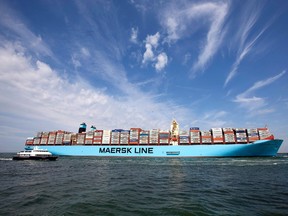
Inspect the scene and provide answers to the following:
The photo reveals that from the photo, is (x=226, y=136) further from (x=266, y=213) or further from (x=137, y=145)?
(x=266, y=213)

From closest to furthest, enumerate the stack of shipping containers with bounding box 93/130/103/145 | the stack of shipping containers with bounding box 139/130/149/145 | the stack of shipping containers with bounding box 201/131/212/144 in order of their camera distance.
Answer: the stack of shipping containers with bounding box 201/131/212/144, the stack of shipping containers with bounding box 139/130/149/145, the stack of shipping containers with bounding box 93/130/103/145

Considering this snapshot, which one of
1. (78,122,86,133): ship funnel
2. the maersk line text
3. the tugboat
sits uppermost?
(78,122,86,133): ship funnel

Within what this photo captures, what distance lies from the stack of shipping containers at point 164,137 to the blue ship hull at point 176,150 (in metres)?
2.53

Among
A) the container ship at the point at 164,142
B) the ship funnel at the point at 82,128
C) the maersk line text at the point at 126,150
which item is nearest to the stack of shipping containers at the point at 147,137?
the container ship at the point at 164,142

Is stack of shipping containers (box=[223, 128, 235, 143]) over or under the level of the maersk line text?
over

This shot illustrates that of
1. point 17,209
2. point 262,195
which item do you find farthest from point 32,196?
point 262,195

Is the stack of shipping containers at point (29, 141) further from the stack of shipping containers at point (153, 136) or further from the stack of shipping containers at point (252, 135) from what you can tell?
the stack of shipping containers at point (252, 135)

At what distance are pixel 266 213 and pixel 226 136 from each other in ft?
192

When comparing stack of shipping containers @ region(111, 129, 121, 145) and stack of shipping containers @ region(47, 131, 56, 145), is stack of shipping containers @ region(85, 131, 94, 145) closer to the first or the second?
stack of shipping containers @ region(111, 129, 121, 145)

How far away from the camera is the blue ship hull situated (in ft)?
190

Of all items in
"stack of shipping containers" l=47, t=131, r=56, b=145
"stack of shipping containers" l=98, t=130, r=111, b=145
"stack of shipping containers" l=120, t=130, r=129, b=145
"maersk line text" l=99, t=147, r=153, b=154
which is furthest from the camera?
"stack of shipping containers" l=47, t=131, r=56, b=145

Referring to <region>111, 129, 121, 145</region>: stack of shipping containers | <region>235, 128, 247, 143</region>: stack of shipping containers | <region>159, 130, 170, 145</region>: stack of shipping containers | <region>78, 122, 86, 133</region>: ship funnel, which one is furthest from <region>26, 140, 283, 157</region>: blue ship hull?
<region>78, 122, 86, 133</region>: ship funnel

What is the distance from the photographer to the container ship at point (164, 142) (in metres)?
59.7

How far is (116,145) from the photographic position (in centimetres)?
7375
